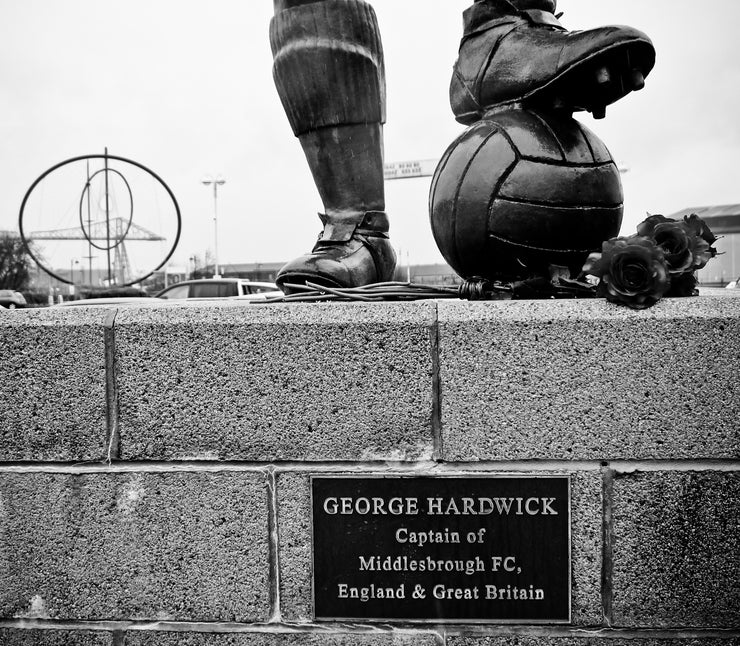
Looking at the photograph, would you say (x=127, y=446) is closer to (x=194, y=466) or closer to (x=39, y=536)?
(x=194, y=466)

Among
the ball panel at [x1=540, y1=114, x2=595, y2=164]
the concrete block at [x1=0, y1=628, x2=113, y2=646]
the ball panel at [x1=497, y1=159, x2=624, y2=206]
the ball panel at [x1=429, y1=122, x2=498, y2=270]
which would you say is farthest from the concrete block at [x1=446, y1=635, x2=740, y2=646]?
the ball panel at [x1=540, y1=114, x2=595, y2=164]

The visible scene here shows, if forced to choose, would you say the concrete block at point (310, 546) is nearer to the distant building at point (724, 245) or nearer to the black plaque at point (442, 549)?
the black plaque at point (442, 549)

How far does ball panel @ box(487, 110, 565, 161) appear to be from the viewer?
2.08m

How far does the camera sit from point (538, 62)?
2.11 meters

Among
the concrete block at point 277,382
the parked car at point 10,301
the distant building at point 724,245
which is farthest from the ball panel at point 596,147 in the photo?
the distant building at point 724,245

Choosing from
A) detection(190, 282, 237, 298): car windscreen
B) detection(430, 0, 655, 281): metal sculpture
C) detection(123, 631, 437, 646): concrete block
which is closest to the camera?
detection(123, 631, 437, 646): concrete block

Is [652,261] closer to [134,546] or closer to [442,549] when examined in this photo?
[442,549]

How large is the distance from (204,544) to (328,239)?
118 cm

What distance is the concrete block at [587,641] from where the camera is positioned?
189 centimetres

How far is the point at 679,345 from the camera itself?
1.85 metres

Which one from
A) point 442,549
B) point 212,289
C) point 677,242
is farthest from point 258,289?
point 677,242

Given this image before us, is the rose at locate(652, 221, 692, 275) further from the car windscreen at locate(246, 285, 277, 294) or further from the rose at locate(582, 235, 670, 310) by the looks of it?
the car windscreen at locate(246, 285, 277, 294)

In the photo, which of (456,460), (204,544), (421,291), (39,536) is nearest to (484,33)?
(421,291)

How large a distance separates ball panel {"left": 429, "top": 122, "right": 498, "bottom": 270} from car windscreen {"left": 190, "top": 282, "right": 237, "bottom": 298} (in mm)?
10693
